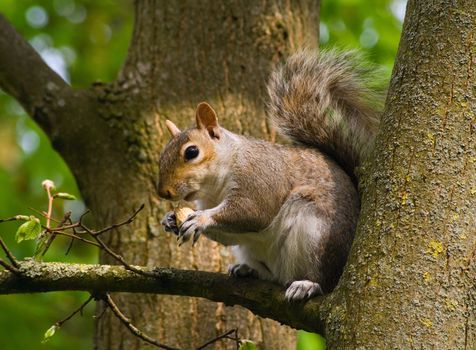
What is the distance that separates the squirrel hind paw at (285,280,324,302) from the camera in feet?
7.68

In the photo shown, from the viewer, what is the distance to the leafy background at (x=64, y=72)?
444 cm

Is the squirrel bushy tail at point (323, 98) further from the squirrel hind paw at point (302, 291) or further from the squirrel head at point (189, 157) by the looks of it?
the squirrel hind paw at point (302, 291)

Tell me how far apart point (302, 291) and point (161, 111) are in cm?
123

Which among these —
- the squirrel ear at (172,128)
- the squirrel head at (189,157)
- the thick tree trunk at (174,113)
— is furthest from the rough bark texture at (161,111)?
the squirrel head at (189,157)

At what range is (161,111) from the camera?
10.9ft

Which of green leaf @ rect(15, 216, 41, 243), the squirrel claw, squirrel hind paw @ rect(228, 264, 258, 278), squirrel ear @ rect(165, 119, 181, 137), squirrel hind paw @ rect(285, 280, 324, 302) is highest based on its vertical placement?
squirrel ear @ rect(165, 119, 181, 137)

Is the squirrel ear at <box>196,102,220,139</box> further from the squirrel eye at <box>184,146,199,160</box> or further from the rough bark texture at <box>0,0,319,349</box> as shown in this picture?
the rough bark texture at <box>0,0,319,349</box>

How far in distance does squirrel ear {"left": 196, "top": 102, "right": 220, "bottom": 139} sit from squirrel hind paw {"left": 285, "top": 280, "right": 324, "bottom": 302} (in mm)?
773

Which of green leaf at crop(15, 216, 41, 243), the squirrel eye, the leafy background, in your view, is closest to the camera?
green leaf at crop(15, 216, 41, 243)

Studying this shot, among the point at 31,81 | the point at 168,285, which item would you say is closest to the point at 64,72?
the point at 31,81

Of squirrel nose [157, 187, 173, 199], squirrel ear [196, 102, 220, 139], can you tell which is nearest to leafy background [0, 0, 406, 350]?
squirrel ear [196, 102, 220, 139]

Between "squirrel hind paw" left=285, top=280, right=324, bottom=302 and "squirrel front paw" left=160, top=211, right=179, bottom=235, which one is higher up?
"squirrel front paw" left=160, top=211, right=179, bottom=235

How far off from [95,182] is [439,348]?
189 centimetres

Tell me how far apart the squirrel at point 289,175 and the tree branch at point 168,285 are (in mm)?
187
